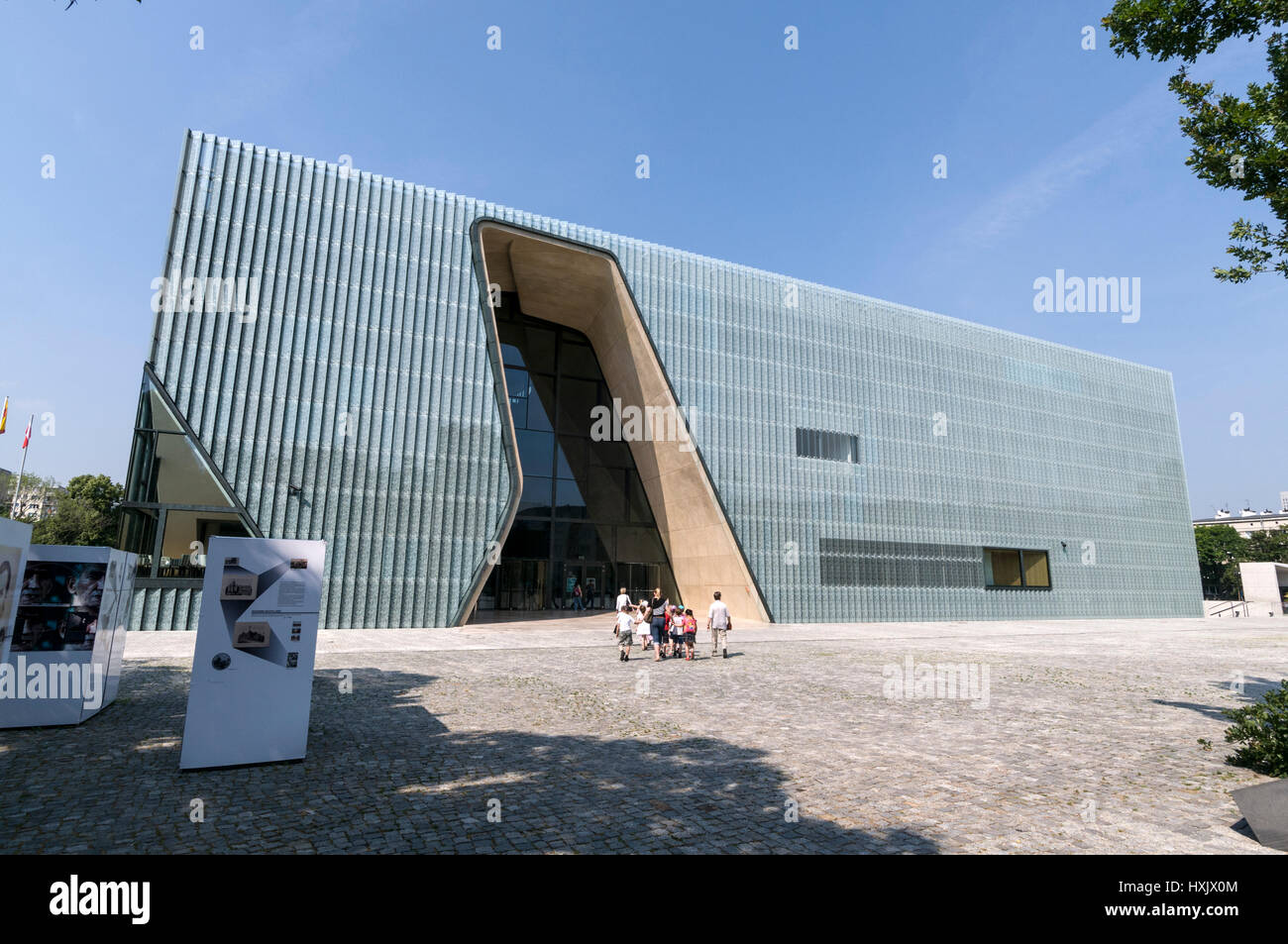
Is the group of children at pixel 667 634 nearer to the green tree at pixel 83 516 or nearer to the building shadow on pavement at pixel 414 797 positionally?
the building shadow on pavement at pixel 414 797

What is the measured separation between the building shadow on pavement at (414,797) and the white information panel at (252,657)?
0.27 metres

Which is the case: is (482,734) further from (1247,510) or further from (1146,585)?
(1247,510)

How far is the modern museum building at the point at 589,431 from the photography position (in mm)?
22016

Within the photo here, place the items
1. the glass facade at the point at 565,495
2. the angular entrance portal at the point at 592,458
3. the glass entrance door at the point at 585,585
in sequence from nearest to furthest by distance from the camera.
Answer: the angular entrance portal at the point at 592,458 < the glass facade at the point at 565,495 < the glass entrance door at the point at 585,585

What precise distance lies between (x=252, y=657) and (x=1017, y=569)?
39.3 meters

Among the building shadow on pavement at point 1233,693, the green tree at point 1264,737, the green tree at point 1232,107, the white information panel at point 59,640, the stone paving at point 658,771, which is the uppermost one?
the green tree at point 1232,107

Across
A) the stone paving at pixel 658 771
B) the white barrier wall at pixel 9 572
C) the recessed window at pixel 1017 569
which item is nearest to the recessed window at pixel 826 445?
the recessed window at pixel 1017 569

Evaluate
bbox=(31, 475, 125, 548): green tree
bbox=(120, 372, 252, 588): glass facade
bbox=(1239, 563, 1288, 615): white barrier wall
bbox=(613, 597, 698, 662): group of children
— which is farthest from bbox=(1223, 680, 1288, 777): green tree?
bbox=(31, 475, 125, 548): green tree

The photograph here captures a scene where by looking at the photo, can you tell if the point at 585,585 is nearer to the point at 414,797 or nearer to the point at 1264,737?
the point at 414,797

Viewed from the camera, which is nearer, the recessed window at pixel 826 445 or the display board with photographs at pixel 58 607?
the display board with photographs at pixel 58 607

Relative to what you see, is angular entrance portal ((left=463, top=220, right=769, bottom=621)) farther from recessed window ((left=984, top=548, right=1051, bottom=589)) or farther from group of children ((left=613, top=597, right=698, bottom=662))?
recessed window ((left=984, top=548, right=1051, bottom=589))
